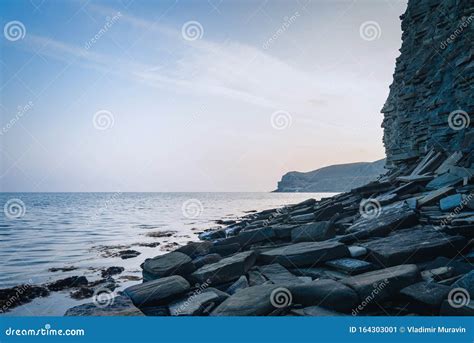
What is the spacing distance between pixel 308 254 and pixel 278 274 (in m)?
0.76

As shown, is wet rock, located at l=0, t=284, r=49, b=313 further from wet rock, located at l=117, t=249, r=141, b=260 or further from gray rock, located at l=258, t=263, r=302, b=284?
gray rock, located at l=258, t=263, r=302, b=284

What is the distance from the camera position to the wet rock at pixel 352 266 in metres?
5.27

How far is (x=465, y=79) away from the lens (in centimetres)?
1027

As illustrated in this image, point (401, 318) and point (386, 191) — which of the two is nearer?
point (401, 318)

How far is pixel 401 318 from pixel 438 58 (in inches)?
482

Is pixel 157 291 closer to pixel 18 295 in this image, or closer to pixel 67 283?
pixel 67 283

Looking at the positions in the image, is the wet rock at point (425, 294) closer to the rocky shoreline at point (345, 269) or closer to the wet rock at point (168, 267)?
the rocky shoreline at point (345, 269)

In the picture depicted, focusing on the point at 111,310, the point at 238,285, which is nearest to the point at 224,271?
the point at 238,285

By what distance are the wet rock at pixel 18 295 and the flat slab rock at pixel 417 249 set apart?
735cm

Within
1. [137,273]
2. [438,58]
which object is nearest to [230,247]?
[137,273]

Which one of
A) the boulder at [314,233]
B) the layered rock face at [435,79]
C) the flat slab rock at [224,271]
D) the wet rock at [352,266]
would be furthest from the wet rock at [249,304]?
the layered rock face at [435,79]

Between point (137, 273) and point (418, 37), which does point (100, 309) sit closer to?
point (137, 273)

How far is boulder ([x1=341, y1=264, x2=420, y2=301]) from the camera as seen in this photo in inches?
167

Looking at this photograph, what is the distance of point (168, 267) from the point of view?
21.5ft
